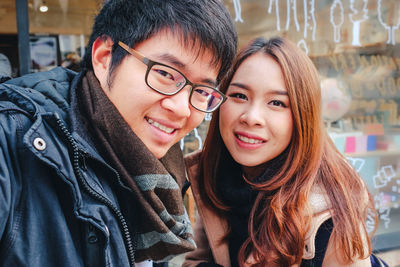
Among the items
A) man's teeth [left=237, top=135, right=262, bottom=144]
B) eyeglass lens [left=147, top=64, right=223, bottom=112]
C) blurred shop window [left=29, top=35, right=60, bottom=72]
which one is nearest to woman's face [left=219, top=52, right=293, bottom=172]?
man's teeth [left=237, top=135, right=262, bottom=144]

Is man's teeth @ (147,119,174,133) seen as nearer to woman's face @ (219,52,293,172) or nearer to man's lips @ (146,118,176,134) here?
man's lips @ (146,118,176,134)

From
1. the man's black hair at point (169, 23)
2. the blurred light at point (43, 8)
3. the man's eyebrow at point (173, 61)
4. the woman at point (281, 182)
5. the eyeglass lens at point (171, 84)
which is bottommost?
the woman at point (281, 182)

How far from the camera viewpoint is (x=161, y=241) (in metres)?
1.16

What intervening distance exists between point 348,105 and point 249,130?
237 cm

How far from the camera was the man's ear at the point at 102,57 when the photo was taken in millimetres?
1138

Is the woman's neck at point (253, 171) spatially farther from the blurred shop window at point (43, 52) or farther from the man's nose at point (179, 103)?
the blurred shop window at point (43, 52)

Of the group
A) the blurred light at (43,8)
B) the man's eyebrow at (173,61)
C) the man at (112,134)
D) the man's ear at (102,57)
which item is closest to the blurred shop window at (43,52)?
the blurred light at (43,8)

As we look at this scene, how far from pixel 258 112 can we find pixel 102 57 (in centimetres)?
74

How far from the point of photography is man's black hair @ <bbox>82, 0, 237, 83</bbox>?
109 cm

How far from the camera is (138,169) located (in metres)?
1.11

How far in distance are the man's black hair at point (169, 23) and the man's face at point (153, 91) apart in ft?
0.09

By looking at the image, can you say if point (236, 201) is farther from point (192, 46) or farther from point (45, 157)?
point (45, 157)

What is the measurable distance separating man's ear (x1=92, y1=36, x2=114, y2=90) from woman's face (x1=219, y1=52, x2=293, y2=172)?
2.16 ft

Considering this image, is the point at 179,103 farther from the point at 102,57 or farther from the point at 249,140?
the point at 249,140
